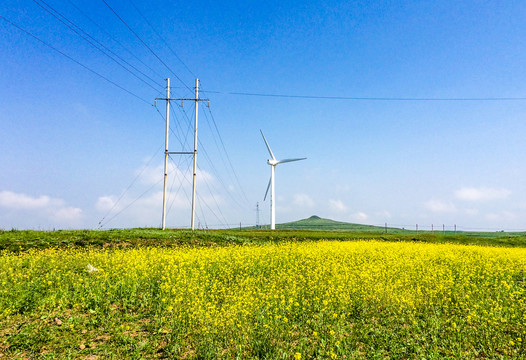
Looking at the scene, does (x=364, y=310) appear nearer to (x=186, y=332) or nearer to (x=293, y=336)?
(x=293, y=336)

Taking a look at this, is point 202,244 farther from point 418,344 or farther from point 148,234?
point 418,344

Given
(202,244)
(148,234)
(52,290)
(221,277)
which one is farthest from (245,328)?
(148,234)

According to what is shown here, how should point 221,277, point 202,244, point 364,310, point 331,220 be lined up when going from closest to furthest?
point 364,310 < point 221,277 < point 202,244 < point 331,220

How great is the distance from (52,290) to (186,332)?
→ 573 centimetres

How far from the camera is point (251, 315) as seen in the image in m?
9.02

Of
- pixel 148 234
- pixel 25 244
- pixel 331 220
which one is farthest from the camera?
pixel 331 220

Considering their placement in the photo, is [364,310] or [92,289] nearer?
[364,310]

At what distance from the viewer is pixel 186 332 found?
28.0ft

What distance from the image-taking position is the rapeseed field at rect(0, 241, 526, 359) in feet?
25.9

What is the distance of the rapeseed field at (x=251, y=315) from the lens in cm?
789

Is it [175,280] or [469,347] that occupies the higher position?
[175,280]

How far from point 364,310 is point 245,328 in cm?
387

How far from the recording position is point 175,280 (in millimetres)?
12008

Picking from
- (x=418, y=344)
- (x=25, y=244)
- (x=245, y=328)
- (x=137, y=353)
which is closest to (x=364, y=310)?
(x=418, y=344)
